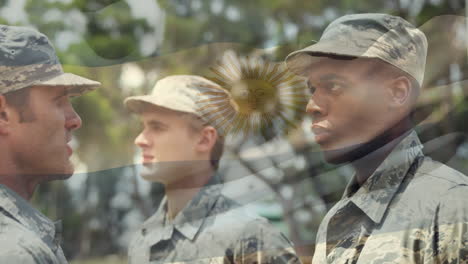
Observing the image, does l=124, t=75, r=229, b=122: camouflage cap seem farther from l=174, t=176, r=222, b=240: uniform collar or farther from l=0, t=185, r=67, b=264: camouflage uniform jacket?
l=0, t=185, r=67, b=264: camouflage uniform jacket

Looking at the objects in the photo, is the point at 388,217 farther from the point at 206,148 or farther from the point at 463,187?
the point at 206,148

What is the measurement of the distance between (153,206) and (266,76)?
48 cm

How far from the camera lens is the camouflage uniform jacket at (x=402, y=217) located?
159cm

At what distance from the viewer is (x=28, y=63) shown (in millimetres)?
1714

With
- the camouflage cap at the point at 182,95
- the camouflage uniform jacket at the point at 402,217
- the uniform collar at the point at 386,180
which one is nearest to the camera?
the camouflage uniform jacket at the point at 402,217

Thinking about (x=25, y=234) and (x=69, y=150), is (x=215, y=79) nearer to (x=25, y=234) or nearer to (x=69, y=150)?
(x=69, y=150)

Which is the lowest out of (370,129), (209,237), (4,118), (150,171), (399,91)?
(209,237)

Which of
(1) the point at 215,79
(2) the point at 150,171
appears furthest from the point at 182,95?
(2) the point at 150,171

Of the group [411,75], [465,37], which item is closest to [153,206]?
[411,75]

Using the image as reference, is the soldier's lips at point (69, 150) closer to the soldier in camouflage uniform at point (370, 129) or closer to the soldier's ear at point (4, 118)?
the soldier's ear at point (4, 118)

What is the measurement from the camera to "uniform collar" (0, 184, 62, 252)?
1685 mm

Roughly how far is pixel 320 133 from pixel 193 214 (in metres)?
0.42

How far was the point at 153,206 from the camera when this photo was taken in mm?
1829

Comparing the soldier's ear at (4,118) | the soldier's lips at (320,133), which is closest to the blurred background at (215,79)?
the soldier's lips at (320,133)
